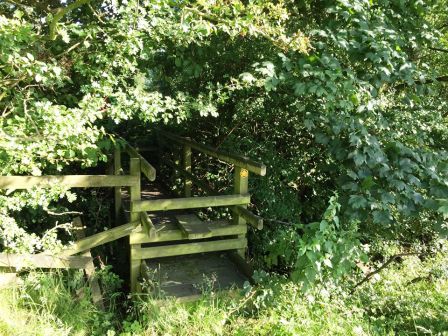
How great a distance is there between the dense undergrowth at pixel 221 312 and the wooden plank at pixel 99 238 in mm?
275

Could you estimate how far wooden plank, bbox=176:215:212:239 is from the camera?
4395mm

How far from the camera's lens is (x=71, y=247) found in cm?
409

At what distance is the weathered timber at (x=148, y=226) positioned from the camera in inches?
164

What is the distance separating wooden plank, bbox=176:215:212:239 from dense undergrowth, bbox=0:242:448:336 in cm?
69

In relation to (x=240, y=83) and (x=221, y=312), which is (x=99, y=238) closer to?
(x=221, y=312)

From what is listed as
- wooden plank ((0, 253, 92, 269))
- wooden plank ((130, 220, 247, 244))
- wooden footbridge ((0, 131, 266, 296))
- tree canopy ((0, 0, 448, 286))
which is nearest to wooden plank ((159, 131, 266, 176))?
wooden footbridge ((0, 131, 266, 296))

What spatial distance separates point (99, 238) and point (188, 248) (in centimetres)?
100

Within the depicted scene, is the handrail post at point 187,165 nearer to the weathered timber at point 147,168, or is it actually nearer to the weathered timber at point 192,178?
the weathered timber at point 192,178

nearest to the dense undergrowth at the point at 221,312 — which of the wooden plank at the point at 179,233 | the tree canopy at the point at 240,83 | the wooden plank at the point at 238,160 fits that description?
the tree canopy at the point at 240,83

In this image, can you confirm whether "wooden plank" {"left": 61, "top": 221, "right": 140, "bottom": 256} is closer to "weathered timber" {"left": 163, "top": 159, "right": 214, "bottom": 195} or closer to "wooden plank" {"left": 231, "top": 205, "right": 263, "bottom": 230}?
"wooden plank" {"left": 231, "top": 205, "right": 263, "bottom": 230}

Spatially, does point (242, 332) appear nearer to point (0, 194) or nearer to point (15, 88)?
point (0, 194)

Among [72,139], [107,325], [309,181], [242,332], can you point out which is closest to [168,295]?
[107,325]

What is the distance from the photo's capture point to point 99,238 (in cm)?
426

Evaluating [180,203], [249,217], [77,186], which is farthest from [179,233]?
[77,186]
